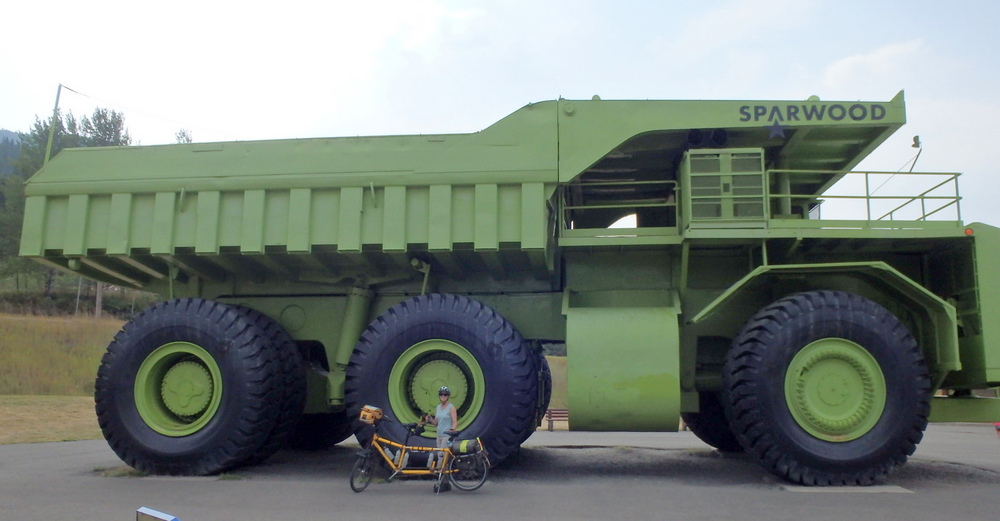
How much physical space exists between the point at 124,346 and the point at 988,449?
15.1 m

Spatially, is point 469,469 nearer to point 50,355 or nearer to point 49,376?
point 49,376

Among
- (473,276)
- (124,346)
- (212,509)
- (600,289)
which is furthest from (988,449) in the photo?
(124,346)

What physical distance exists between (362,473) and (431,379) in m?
1.38

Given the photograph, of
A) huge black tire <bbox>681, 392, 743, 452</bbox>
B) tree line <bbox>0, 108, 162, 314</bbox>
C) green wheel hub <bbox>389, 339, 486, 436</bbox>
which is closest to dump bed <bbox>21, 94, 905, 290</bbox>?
green wheel hub <bbox>389, 339, 486, 436</bbox>

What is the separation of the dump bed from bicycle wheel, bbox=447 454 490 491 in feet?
7.86

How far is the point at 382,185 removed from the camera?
8773 mm

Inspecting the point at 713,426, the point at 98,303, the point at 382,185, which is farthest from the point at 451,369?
the point at 98,303

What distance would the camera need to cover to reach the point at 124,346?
8992mm

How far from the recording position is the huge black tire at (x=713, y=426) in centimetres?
1081

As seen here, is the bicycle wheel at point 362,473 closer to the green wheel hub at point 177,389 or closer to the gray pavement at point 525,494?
the gray pavement at point 525,494

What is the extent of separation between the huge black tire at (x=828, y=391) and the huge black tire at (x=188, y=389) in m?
5.57

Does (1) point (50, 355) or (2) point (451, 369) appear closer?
(2) point (451, 369)

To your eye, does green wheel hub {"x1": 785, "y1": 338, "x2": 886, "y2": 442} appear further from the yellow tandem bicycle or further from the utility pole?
the utility pole

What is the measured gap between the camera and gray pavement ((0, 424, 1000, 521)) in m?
6.43
